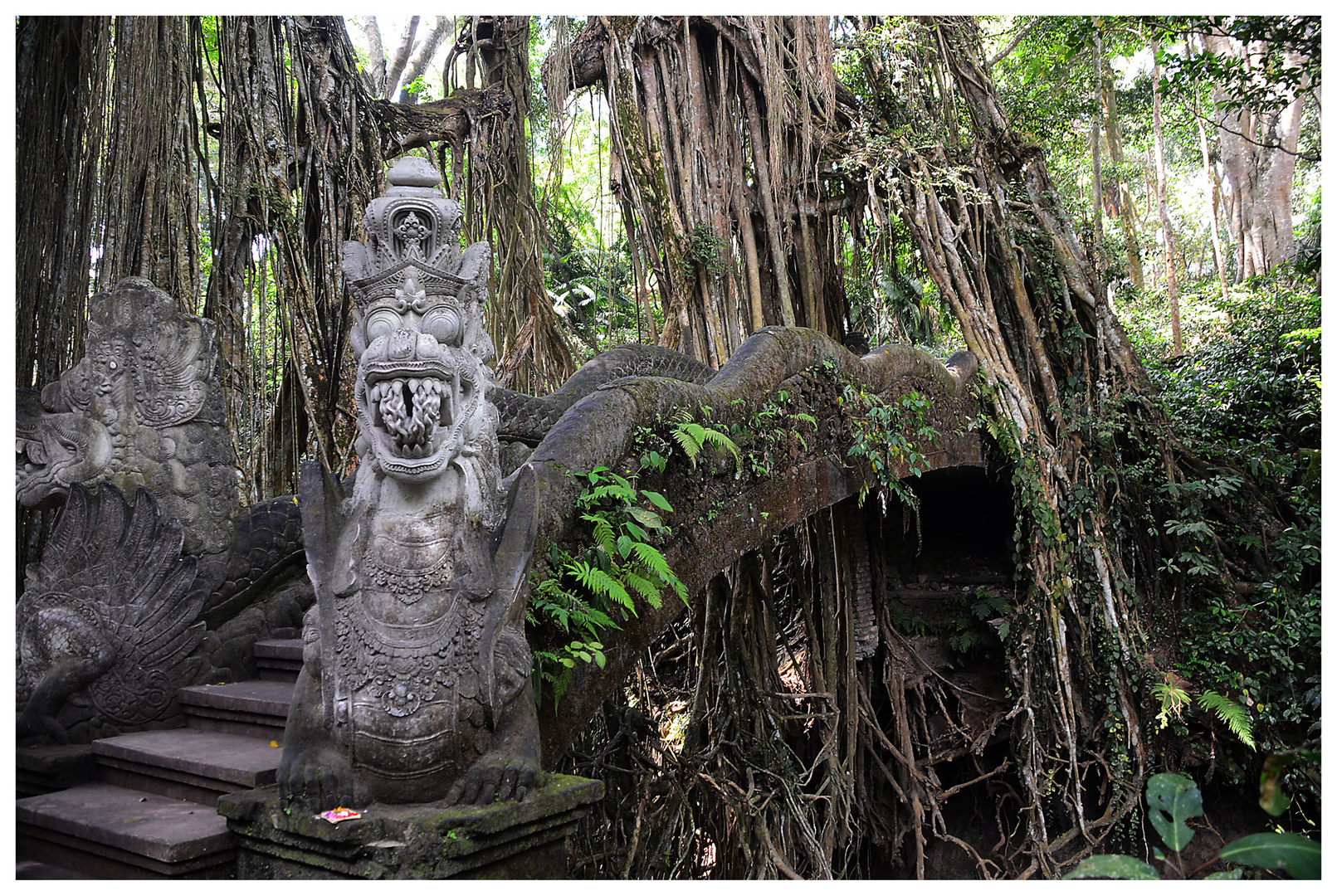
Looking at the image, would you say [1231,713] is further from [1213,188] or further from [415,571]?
[1213,188]

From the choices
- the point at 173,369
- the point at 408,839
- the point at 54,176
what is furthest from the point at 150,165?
the point at 408,839

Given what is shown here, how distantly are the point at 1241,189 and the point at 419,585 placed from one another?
11458 mm

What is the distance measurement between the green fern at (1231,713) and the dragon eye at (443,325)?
5385 mm

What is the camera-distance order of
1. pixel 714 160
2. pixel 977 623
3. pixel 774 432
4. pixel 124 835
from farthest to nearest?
pixel 977 623 → pixel 714 160 → pixel 774 432 → pixel 124 835

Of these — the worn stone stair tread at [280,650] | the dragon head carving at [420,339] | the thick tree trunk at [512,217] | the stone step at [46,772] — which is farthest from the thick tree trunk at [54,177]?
the thick tree trunk at [512,217]

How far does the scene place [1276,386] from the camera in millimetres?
7383

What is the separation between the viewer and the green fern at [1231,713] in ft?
18.7

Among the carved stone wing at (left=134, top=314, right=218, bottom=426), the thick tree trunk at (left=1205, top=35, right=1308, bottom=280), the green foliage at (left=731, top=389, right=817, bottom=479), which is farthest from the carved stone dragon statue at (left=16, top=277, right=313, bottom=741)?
the thick tree trunk at (left=1205, top=35, right=1308, bottom=280)

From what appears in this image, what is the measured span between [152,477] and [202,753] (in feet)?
4.25

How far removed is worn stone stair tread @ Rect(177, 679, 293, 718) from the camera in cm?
→ 322

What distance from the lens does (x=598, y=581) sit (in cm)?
288

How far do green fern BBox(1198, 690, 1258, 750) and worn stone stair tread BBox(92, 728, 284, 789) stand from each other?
543 centimetres

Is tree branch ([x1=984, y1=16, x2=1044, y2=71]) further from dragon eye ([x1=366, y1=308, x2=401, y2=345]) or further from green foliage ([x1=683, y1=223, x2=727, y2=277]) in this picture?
dragon eye ([x1=366, y1=308, x2=401, y2=345])

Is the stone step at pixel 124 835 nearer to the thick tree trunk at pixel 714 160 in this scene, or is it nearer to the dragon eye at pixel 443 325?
the dragon eye at pixel 443 325
